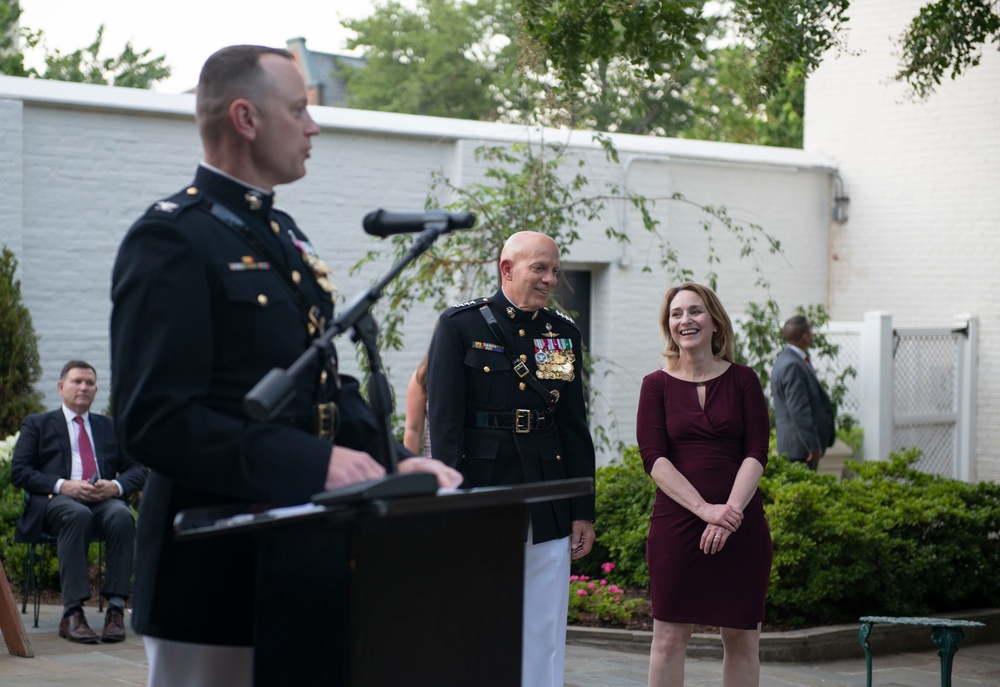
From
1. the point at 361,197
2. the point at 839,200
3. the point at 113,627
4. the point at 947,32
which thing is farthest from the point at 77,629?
the point at 839,200

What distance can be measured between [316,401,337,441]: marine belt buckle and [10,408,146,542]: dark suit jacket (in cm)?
566

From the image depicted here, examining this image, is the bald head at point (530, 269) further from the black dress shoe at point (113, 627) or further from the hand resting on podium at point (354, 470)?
the black dress shoe at point (113, 627)

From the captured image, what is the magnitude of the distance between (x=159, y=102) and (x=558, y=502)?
7930 millimetres

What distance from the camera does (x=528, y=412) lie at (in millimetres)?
4914

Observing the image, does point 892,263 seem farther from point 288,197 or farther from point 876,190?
point 288,197

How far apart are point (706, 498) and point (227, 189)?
126 inches

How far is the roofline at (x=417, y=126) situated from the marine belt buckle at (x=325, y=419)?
8.03m

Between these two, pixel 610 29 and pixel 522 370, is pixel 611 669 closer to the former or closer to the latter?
pixel 522 370

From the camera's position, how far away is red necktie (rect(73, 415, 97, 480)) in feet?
26.6

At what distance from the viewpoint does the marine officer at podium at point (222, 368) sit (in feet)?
7.52

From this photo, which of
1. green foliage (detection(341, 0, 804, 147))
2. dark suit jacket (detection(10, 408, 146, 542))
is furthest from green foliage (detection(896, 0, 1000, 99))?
green foliage (detection(341, 0, 804, 147))

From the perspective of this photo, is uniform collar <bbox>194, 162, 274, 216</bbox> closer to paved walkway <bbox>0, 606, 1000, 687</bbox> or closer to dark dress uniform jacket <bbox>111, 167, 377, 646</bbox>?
dark dress uniform jacket <bbox>111, 167, 377, 646</bbox>

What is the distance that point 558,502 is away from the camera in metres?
4.80

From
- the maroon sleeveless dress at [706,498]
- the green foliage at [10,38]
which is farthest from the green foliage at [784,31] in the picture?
the green foliage at [10,38]
